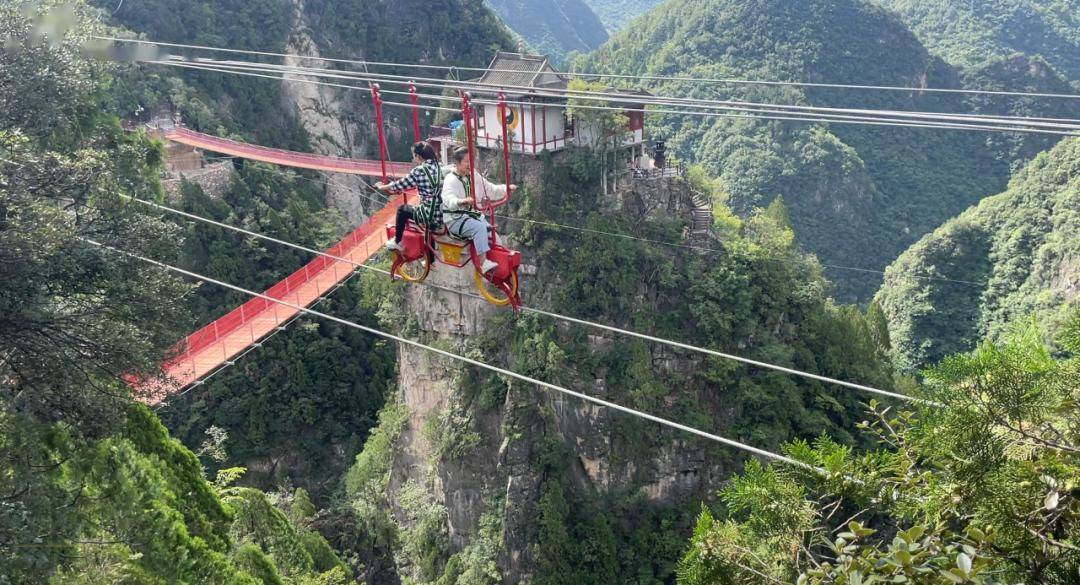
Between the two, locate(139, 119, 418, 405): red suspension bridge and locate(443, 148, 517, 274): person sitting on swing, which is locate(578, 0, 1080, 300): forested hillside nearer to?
locate(139, 119, 418, 405): red suspension bridge

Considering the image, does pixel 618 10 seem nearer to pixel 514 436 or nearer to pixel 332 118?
pixel 332 118

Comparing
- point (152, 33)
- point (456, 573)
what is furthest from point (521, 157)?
point (152, 33)

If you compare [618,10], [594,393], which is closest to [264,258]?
[594,393]

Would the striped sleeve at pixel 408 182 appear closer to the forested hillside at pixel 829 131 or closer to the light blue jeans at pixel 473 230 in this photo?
the light blue jeans at pixel 473 230

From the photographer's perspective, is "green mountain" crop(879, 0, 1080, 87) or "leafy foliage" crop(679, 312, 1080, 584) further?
"green mountain" crop(879, 0, 1080, 87)

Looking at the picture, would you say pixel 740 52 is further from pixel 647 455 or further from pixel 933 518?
pixel 933 518

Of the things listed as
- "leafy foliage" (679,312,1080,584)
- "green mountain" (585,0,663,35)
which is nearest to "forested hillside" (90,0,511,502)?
"leafy foliage" (679,312,1080,584)

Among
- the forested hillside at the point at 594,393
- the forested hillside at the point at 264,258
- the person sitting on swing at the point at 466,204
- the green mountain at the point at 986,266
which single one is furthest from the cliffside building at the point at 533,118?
the green mountain at the point at 986,266
